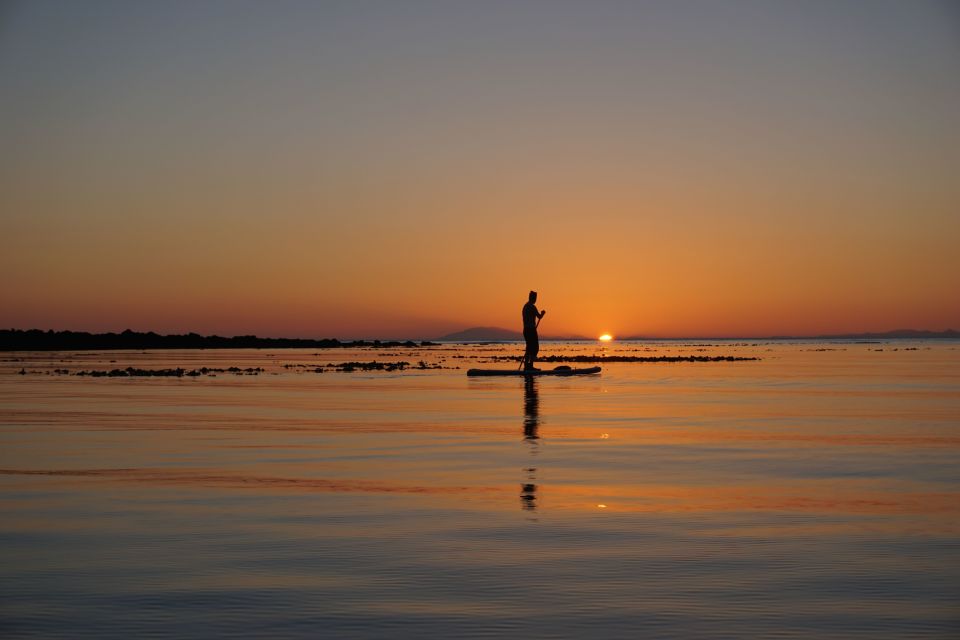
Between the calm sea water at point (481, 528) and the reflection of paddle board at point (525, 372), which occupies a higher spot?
the reflection of paddle board at point (525, 372)

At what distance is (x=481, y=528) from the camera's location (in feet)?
33.1

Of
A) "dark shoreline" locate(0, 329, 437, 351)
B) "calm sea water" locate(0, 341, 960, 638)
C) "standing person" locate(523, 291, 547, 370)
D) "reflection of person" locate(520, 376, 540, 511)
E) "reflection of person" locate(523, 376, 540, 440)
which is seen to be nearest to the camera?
"calm sea water" locate(0, 341, 960, 638)

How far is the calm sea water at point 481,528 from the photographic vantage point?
711 cm

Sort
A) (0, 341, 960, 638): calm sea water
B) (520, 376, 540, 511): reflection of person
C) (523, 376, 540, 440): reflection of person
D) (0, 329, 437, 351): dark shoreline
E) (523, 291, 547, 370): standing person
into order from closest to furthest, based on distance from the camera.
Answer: (0, 341, 960, 638): calm sea water < (520, 376, 540, 511): reflection of person < (523, 376, 540, 440): reflection of person < (523, 291, 547, 370): standing person < (0, 329, 437, 351): dark shoreline

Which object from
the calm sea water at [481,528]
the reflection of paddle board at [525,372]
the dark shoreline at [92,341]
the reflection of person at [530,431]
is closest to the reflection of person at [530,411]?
the reflection of person at [530,431]

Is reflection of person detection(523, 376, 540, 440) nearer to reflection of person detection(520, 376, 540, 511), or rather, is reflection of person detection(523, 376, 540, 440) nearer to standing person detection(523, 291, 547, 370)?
reflection of person detection(520, 376, 540, 511)

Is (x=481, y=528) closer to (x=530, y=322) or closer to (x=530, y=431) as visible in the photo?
(x=530, y=431)

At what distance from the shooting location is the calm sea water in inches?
280

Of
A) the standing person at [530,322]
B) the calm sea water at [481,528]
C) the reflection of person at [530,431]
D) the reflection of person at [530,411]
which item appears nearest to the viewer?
the calm sea water at [481,528]

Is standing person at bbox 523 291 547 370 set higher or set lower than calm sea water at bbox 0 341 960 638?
higher

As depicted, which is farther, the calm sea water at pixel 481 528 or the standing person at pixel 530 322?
the standing person at pixel 530 322

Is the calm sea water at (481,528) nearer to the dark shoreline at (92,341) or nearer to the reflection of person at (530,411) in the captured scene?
the reflection of person at (530,411)

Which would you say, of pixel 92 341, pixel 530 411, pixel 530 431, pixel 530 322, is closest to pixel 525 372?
pixel 530 322

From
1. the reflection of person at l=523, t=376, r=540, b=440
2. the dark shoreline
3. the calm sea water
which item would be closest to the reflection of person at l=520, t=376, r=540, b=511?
the reflection of person at l=523, t=376, r=540, b=440
